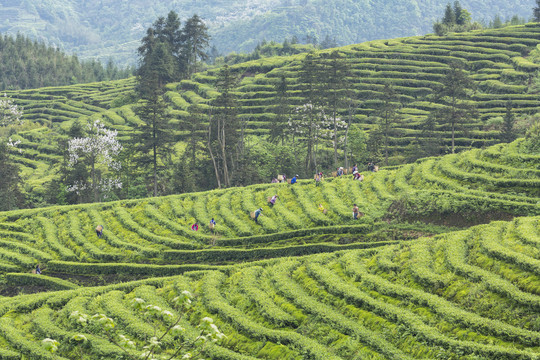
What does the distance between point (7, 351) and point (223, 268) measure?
42.6 ft

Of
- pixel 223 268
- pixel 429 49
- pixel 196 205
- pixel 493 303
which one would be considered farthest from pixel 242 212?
pixel 429 49

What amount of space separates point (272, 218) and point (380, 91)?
48.3 m

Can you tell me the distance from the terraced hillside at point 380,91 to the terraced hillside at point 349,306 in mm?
38586

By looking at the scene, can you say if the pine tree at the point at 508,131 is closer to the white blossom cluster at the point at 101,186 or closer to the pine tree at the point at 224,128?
the pine tree at the point at 224,128

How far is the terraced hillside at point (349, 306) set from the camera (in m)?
20.4

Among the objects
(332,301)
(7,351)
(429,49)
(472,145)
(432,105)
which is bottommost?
(7,351)

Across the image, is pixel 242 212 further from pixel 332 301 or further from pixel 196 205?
pixel 332 301

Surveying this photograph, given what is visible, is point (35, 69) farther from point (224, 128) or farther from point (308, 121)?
point (308, 121)

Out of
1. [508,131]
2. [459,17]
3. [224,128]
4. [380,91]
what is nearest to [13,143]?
[224,128]

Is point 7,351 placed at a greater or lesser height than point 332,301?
lesser

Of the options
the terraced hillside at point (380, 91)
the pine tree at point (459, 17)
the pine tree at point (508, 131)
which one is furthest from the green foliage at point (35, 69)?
the pine tree at point (508, 131)

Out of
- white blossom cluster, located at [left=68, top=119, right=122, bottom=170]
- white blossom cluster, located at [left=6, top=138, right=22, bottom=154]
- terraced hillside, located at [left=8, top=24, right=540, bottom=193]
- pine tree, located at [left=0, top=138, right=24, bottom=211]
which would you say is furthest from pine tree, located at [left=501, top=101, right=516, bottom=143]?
white blossom cluster, located at [left=6, top=138, right=22, bottom=154]

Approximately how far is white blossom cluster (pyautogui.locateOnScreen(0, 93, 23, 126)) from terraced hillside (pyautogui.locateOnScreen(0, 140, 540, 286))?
61863 millimetres

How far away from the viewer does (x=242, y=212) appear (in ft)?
142
